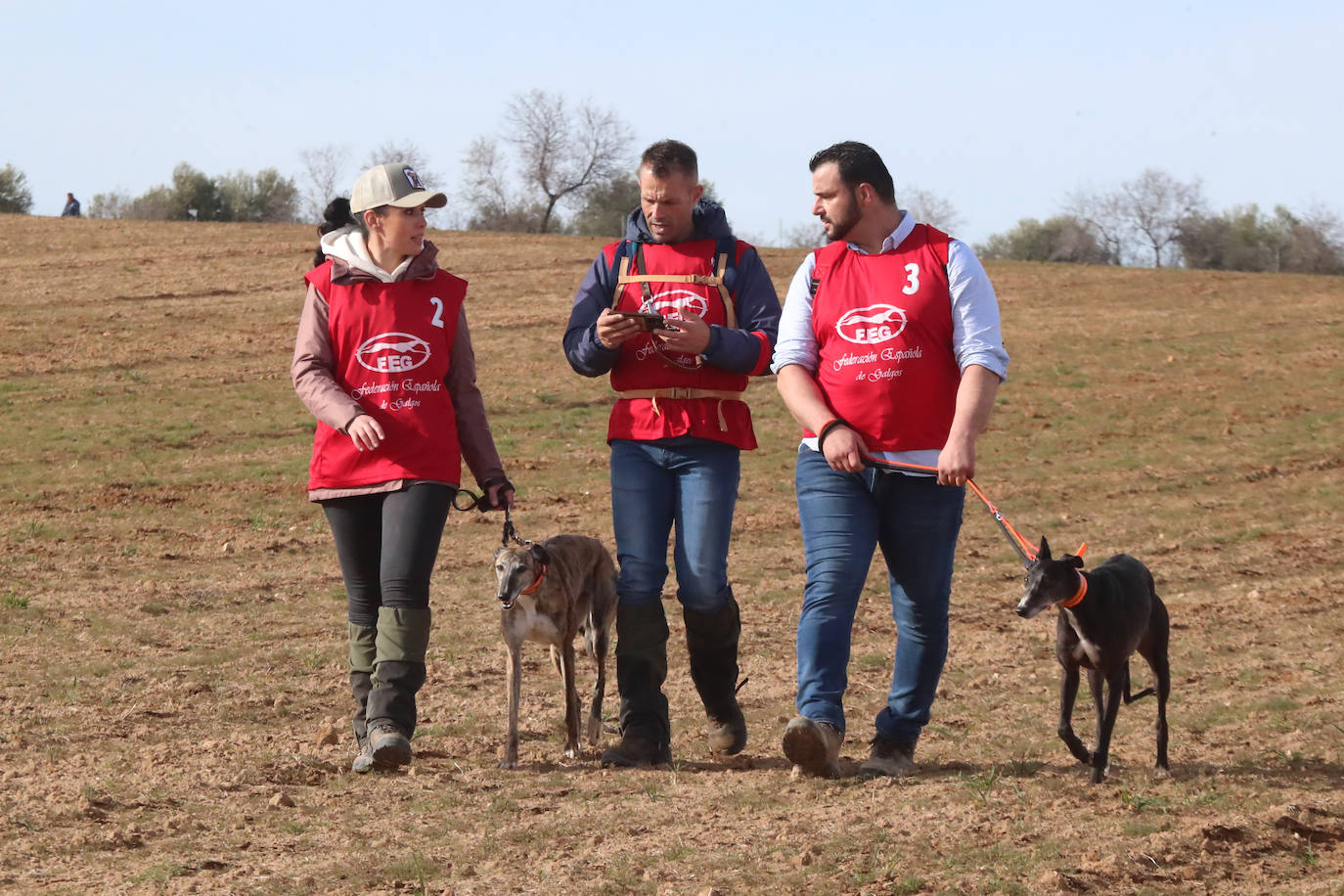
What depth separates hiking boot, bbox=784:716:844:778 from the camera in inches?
218

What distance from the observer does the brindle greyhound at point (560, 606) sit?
6.42 metres

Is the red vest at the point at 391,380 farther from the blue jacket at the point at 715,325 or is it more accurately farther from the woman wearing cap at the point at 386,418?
the blue jacket at the point at 715,325

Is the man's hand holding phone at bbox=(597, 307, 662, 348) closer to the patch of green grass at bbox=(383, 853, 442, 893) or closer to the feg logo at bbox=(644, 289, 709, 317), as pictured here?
the feg logo at bbox=(644, 289, 709, 317)

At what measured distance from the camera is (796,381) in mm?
5766

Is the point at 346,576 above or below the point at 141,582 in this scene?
above

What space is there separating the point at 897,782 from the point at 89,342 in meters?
20.5

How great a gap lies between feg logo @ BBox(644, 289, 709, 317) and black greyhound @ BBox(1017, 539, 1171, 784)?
1703 mm

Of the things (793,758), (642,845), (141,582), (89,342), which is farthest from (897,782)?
(89,342)

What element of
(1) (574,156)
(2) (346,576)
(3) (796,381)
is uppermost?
(1) (574,156)

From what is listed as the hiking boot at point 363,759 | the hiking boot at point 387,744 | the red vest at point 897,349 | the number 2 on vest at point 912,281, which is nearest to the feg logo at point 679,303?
the red vest at point 897,349

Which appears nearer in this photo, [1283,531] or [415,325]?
[415,325]

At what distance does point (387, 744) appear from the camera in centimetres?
591

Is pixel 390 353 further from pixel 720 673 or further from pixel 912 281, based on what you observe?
pixel 912 281

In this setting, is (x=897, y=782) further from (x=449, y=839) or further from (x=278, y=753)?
(x=278, y=753)
